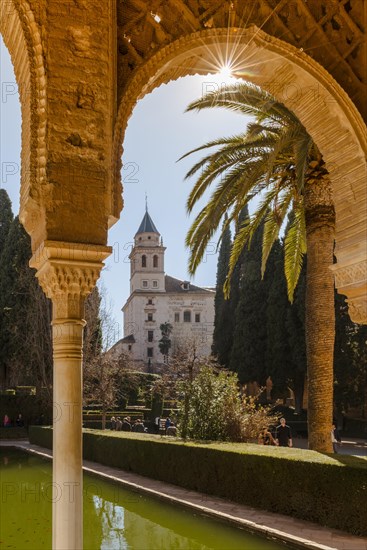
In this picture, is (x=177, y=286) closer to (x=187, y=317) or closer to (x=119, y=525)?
(x=187, y=317)

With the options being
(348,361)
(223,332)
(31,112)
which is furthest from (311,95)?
(223,332)

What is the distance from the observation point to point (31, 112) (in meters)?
4.39

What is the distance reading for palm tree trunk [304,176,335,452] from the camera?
9.57m

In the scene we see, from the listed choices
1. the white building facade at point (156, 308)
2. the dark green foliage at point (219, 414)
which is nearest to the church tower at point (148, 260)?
the white building facade at point (156, 308)

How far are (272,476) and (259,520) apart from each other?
65 cm

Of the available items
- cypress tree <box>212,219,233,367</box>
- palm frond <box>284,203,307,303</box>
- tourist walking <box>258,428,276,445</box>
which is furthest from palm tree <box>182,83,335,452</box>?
cypress tree <box>212,219,233,367</box>

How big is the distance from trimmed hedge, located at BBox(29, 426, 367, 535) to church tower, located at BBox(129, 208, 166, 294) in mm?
55398

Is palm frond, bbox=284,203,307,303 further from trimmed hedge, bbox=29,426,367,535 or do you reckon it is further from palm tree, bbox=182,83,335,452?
trimmed hedge, bbox=29,426,367,535

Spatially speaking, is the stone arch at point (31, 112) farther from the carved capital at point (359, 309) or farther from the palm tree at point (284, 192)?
the palm tree at point (284, 192)

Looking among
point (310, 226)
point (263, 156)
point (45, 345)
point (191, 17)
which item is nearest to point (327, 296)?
point (310, 226)

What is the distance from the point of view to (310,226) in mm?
9820

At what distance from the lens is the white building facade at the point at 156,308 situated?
215ft

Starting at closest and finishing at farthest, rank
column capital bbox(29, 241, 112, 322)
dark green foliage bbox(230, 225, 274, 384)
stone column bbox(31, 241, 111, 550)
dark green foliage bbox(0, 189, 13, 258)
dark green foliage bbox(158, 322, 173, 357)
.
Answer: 1. stone column bbox(31, 241, 111, 550)
2. column capital bbox(29, 241, 112, 322)
3. dark green foliage bbox(230, 225, 274, 384)
4. dark green foliage bbox(0, 189, 13, 258)
5. dark green foliage bbox(158, 322, 173, 357)

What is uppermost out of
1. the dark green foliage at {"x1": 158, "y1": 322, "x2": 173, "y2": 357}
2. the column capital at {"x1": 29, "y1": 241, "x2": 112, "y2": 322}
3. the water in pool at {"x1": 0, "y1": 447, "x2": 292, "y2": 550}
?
the dark green foliage at {"x1": 158, "y1": 322, "x2": 173, "y2": 357}
